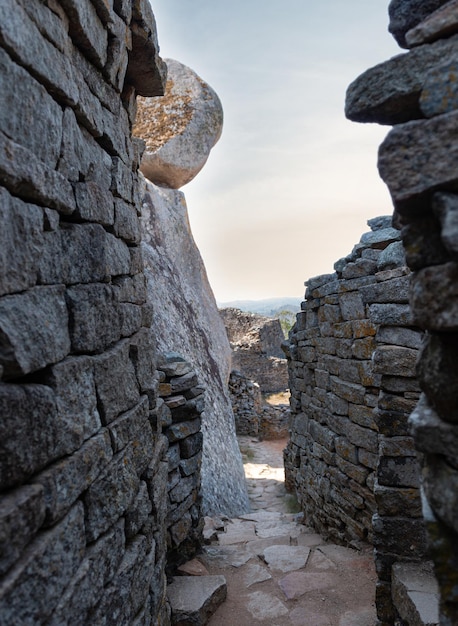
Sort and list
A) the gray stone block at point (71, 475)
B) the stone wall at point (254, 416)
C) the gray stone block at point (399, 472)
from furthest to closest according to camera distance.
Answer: the stone wall at point (254, 416), the gray stone block at point (399, 472), the gray stone block at point (71, 475)

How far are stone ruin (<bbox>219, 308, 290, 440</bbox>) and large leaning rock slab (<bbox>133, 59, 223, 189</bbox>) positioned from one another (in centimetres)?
730

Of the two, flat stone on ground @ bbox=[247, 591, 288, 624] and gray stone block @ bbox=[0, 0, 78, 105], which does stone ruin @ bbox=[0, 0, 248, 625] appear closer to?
gray stone block @ bbox=[0, 0, 78, 105]

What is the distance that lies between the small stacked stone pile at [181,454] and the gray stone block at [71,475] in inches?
82.0

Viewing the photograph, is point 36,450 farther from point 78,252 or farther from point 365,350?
point 365,350

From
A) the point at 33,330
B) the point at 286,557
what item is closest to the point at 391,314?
the point at 33,330

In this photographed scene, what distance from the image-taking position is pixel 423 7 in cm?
147

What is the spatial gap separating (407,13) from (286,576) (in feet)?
15.3

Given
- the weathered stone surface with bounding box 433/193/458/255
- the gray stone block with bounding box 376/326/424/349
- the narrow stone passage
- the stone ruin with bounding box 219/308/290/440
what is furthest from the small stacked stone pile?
the stone ruin with bounding box 219/308/290/440

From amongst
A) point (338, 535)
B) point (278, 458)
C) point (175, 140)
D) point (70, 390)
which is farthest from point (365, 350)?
point (278, 458)

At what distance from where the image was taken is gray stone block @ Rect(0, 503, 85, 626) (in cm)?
133

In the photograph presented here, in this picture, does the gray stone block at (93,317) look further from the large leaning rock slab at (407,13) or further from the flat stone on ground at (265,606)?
the flat stone on ground at (265,606)

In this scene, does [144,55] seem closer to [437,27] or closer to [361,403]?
[437,27]

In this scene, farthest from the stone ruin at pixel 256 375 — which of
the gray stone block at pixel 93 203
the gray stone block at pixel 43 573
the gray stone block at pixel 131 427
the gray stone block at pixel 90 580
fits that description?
the gray stone block at pixel 43 573

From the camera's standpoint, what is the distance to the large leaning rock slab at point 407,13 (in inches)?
57.6
